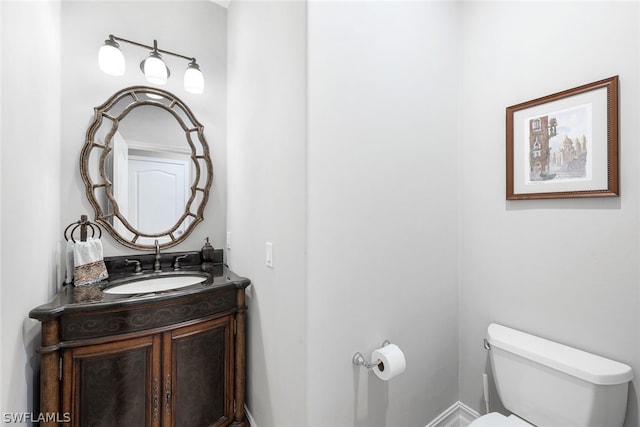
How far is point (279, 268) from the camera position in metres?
1.30

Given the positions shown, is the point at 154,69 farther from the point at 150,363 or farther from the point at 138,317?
the point at 150,363

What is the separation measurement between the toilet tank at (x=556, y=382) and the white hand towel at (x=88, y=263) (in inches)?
80.9

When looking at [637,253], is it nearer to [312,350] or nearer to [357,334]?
[357,334]

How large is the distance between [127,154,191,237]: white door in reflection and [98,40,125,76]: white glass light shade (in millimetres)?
481

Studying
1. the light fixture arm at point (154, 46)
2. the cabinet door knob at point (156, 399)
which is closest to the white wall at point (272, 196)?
the light fixture arm at point (154, 46)

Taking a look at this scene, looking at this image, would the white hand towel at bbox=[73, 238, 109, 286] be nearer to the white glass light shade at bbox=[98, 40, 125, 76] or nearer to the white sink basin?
the white sink basin

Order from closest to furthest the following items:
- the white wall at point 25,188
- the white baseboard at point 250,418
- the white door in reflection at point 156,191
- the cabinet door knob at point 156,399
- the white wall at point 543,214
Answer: the white wall at point 25,188 < the white wall at point 543,214 < the cabinet door knob at point 156,399 < the white baseboard at point 250,418 < the white door in reflection at point 156,191

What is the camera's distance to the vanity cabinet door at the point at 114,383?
1188 mm

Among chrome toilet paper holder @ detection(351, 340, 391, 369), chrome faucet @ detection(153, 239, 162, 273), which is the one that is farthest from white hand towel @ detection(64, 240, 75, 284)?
chrome toilet paper holder @ detection(351, 340, 391, 369)

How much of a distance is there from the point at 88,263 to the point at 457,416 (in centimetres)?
224

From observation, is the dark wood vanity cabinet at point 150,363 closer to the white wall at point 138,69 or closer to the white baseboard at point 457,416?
the white wall at point 138,69

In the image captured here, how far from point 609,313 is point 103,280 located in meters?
2.41

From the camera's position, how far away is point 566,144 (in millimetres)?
1264

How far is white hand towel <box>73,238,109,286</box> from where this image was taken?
1.48m
